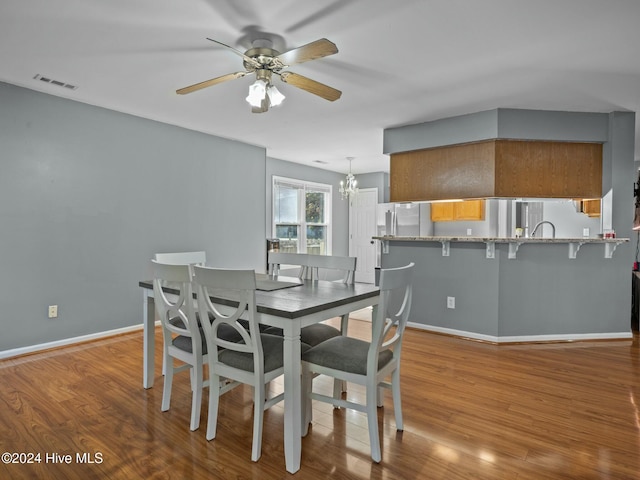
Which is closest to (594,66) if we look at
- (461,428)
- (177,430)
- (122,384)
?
(461,428)

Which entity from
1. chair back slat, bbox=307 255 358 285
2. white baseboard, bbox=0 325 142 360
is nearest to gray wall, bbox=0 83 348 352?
white baseboard, bbox=0 325 142 360

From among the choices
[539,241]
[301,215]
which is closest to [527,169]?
[539,241]

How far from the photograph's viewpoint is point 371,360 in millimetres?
1896

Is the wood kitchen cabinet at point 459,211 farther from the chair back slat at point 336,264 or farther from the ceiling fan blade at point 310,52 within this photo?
the ceiling fan blade at point 310,52

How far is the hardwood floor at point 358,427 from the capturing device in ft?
6.12

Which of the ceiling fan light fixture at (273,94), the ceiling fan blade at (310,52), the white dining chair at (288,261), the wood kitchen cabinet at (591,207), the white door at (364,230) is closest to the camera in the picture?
the ceiling fan blade at (310,52)

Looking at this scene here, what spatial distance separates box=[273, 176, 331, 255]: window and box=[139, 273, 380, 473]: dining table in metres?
4.46

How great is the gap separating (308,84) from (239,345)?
1.75 meters

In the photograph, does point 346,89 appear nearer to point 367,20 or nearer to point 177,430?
point 367,20

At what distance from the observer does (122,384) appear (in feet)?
9.34

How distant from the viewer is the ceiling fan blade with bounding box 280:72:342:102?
2502mm

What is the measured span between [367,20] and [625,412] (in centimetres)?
301

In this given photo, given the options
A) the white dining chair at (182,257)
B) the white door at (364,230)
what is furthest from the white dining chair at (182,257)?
the white door at (364,230)

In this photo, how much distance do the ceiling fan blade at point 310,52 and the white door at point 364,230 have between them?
20.2ft
